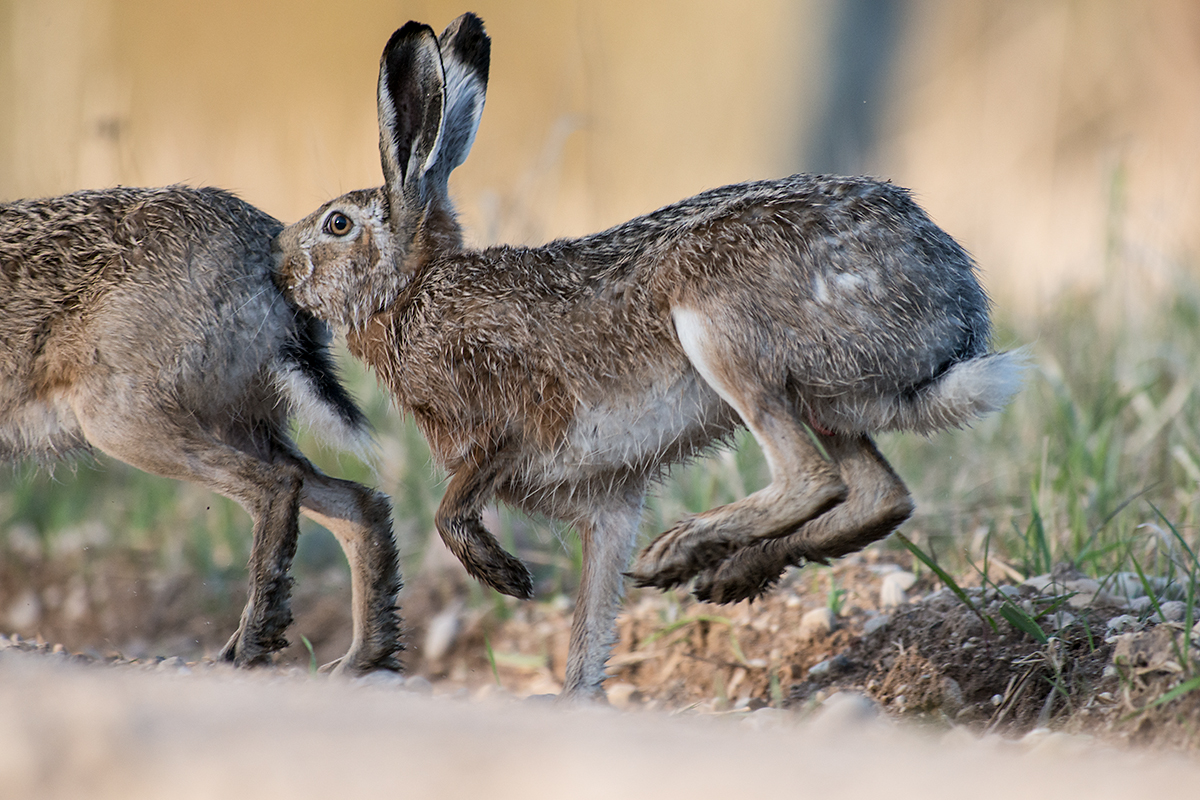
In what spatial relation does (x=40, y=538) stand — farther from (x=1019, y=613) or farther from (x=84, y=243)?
(x=1019, y=613)

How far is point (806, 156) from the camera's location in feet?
38.9

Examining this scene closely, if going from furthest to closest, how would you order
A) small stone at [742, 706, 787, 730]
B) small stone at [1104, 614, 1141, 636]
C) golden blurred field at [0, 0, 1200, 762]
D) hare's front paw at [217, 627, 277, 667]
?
golden blurred field at [0, 0, 1200, 762] → hare's front paw at [217, 627, 277, 667] → small stone at [1104, 614, 1141, 636] → small stone at [742, 706, 787, 730]

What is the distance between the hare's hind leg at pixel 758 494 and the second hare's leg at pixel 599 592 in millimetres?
590

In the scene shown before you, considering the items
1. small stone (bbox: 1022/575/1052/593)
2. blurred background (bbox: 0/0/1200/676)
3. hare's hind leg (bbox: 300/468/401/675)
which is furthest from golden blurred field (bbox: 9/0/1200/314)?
small stone (bbox: 1022/575/1052/593)

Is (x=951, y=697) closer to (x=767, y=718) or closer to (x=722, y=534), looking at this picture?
(x=767, y=718)

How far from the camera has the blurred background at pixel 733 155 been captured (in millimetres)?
5184

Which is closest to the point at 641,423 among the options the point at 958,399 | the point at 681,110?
the point at 958,399

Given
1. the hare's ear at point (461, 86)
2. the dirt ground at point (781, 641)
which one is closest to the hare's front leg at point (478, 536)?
the dirt ground at point (781, 641)

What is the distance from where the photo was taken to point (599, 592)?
13.2 feet

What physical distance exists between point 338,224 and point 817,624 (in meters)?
2.04

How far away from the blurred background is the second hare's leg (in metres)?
0.94

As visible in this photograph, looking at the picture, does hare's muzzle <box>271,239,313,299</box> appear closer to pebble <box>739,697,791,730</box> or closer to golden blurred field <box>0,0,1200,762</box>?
golden blurred field <box>0,0,1200,762</box>

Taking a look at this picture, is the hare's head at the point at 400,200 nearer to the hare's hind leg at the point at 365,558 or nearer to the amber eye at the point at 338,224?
the amber eye at the point at 338,224

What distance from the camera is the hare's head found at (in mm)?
3957
